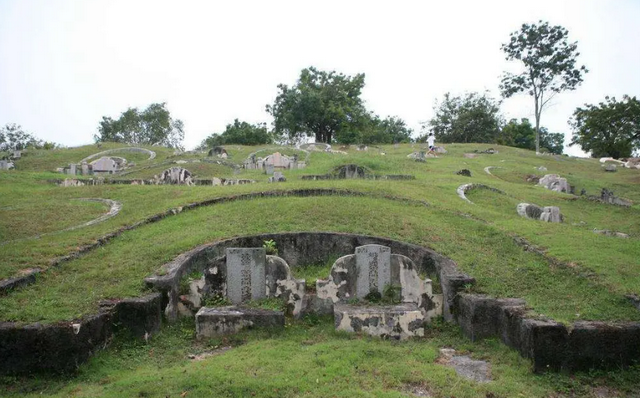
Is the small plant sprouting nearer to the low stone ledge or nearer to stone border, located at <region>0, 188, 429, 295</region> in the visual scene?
stone border, located at <region>0, 188, 429, 295</region>

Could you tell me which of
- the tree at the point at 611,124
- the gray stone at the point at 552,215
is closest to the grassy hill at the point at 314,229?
the gray stone at the point at 552,215

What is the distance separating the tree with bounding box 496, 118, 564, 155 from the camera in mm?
54906

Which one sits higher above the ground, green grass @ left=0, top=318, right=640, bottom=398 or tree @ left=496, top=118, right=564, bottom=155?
tree @ left=496, top=118, right=564, bottom=155

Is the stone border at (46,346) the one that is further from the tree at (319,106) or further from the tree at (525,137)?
the tree at (525,137)

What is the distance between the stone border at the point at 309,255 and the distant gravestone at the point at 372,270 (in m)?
1.18

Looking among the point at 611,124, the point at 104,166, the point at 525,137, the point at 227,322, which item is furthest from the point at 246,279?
the point at 525,137

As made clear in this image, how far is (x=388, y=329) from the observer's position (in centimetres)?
797

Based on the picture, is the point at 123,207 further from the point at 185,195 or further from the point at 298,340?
the point at 298,340

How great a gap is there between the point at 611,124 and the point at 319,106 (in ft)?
81.1

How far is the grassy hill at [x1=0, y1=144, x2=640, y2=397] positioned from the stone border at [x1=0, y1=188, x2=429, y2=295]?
0.52 feet

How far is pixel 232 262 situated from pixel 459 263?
469cm

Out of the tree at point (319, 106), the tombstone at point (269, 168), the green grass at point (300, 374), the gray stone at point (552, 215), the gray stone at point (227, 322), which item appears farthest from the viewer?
the tree at point (319, 106)

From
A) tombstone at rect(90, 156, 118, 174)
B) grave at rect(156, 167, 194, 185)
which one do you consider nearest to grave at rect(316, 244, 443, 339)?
grave at rect(156, 167, 194, 185)

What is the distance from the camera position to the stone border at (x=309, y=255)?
8.77 metres
